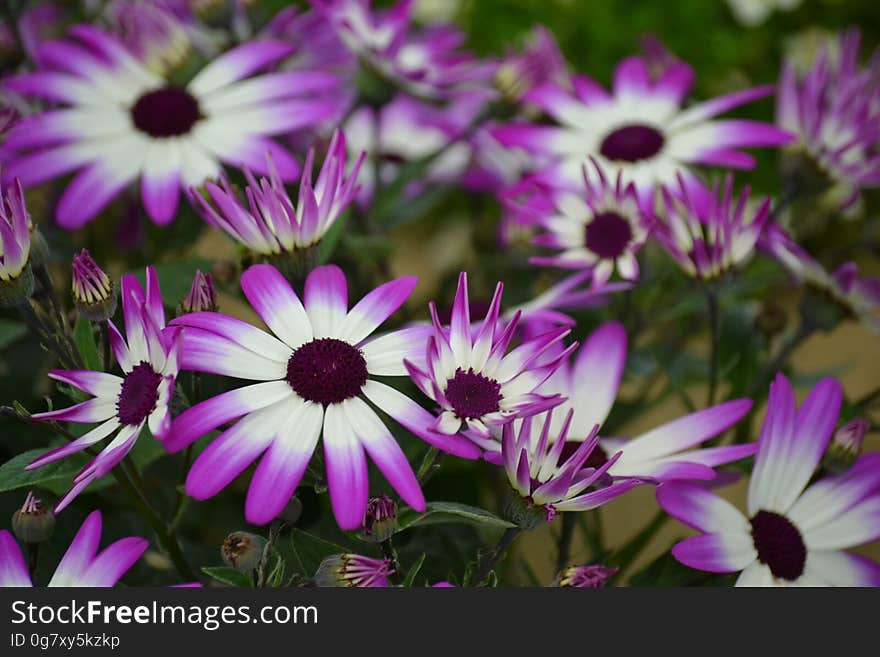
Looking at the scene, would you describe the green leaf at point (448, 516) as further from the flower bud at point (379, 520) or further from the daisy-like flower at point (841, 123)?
the daisy-like flower at point (841, 123)

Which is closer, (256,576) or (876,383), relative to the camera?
(256,576)

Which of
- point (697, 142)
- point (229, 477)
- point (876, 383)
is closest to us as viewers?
point (229, 477)

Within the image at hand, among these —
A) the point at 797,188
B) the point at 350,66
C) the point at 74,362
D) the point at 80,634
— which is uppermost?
the point at 350,66

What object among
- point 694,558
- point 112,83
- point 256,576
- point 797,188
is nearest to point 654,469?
point 694,558

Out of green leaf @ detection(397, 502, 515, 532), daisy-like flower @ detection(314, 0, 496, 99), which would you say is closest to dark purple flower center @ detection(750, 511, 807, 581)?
green leaf @ detection(397, 502, 515, 532)

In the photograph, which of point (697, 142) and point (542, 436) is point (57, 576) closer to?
point (542, 436)

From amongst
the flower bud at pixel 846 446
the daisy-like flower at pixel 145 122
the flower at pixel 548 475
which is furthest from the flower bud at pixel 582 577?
the daisy-like flower at pixel 145 122
